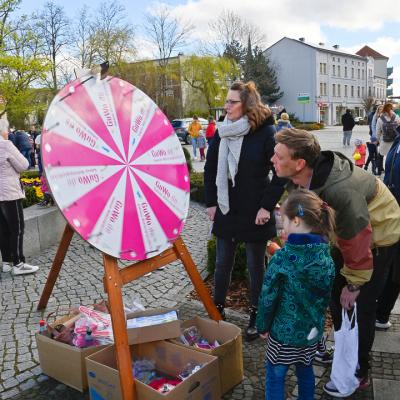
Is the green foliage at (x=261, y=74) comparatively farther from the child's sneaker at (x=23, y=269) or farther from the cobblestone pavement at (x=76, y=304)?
the child's sneaker at (x=23, y=269)

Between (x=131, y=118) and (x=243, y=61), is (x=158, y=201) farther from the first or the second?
(x=243, y=61)

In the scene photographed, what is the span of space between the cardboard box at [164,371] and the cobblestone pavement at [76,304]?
336 millimetres

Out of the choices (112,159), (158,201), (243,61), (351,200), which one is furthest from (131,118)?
(243,61)

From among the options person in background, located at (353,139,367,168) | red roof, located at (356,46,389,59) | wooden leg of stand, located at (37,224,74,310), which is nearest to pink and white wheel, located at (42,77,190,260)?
wooden leg of stand, located at (37,224,74,310)

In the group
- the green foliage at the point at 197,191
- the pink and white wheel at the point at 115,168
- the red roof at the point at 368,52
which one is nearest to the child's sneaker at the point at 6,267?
the pink and white wheel at the point at 115,168

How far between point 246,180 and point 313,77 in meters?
63.7

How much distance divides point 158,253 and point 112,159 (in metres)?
0.64

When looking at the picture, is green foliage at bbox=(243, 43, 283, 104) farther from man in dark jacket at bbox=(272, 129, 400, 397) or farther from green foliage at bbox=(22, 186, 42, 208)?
man in dark jacket at bbox=(272, 129, 400, 397)

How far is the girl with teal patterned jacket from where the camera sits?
2.18 metres

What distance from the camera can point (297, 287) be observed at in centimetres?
220

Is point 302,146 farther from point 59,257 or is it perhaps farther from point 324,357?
→ point 59,257

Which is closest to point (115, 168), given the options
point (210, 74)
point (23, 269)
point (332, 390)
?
point (332, 390)

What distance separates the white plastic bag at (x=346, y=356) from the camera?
265 centimetres

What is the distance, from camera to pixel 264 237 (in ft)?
10.8
